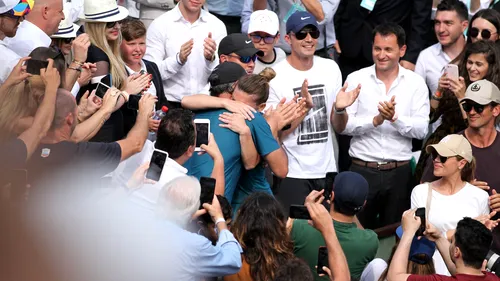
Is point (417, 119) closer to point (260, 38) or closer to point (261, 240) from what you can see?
point (260, 38)

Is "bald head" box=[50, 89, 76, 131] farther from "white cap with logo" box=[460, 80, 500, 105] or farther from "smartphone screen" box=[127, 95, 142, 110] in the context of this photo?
"white cap with logo" box=[460, 80, 500, 105]

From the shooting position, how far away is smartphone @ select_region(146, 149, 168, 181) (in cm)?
446

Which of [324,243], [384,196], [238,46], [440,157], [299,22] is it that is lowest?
[384,196]

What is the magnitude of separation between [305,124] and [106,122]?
6.92 ft

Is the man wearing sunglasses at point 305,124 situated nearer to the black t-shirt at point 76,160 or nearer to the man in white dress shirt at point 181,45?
the man in white dress shirt at point 181,45

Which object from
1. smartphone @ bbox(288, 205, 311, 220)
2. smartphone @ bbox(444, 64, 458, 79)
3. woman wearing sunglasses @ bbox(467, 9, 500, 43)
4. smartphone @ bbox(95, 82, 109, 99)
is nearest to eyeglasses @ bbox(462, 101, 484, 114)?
smartphone @ bbox(444, 64, 458, 79)

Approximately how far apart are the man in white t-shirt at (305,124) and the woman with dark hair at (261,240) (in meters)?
2.68

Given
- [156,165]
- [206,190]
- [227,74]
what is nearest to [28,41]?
[227,74]

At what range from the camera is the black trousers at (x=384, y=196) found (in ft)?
25.4

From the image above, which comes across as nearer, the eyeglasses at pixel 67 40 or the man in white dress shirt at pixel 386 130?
the eyeglasses at pixel 67 40

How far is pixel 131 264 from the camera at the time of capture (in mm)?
3037

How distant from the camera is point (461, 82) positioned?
25.5 ft

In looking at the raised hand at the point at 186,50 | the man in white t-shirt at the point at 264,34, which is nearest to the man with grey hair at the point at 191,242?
the raised hand at the point at 186,50

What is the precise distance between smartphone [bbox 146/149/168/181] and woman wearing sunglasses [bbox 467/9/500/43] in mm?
5120
